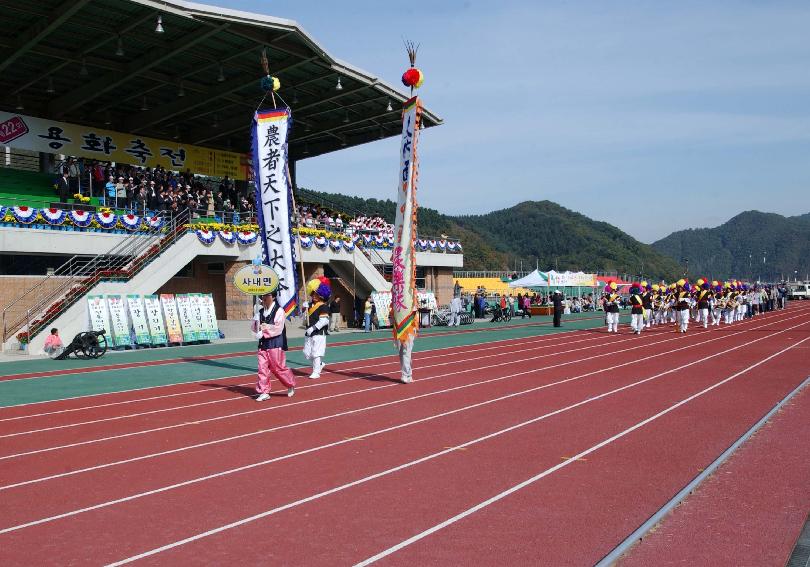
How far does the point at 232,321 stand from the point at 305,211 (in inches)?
352

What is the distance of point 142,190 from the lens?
30.1 metres

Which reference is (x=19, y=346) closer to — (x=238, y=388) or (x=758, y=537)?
(x=238, y=388)

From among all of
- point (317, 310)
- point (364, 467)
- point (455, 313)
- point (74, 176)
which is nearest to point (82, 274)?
point (74, 176)

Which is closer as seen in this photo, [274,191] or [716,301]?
[274,191]

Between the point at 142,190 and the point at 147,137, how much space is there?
640 cm

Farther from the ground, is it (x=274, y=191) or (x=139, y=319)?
(x=274, y=191)

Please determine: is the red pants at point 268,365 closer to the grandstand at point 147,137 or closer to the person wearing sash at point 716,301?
the grandstand at point 147,137

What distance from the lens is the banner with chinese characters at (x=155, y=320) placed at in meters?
25.2

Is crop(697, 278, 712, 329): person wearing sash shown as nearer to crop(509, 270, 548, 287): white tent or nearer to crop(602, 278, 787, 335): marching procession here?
crop(602, 278, 787, 335): marching procession

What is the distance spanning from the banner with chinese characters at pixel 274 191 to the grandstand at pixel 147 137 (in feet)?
29.1

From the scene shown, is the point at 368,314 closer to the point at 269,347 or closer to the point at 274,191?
the point at 274,191

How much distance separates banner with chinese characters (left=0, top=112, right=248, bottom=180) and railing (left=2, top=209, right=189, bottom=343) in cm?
607

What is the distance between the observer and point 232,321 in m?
31.3

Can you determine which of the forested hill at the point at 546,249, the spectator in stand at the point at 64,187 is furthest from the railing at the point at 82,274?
the forested hill at the point at 546,249
